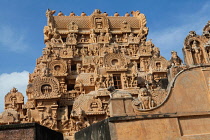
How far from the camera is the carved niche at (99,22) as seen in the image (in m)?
38.5

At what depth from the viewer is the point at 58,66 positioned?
97.1ft

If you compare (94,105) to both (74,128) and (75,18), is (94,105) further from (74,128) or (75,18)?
(75,18)

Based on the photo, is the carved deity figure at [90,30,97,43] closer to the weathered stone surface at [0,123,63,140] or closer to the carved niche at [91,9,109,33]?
the carved niche at [91,9,109,33]

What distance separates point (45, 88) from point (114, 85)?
672 centimetres

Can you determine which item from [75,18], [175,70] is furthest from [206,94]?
[75,18]

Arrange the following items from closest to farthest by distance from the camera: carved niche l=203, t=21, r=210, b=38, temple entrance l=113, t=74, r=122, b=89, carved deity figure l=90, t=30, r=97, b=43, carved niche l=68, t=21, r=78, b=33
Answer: carved niche l=203, t=21, r=210, b=38, temple entrance l=113, t=74, r=122, b=89, carved deity figure l=90, t=30, r=97, b=43, carved niche l=68, t=21, r=78, b=33

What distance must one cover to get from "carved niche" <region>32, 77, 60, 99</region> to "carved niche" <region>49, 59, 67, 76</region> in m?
5.23

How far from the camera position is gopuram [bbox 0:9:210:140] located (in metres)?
11.1

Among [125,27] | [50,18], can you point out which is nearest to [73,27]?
[50,18]

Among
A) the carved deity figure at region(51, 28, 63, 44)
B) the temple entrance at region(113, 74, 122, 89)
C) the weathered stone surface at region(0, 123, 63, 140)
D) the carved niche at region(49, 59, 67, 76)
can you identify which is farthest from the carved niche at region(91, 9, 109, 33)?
the weathered stone surface at region(0, 123, 63, 140)

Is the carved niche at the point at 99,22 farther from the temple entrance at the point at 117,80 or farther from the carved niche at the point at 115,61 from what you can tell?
the temple entrance at the point at 117,80

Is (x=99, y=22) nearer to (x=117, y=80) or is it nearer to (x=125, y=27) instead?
(x=125, y=27)

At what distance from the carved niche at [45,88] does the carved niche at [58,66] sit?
206 inches

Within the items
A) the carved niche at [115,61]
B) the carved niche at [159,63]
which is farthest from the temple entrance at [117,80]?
the carved niche at [159,63]
